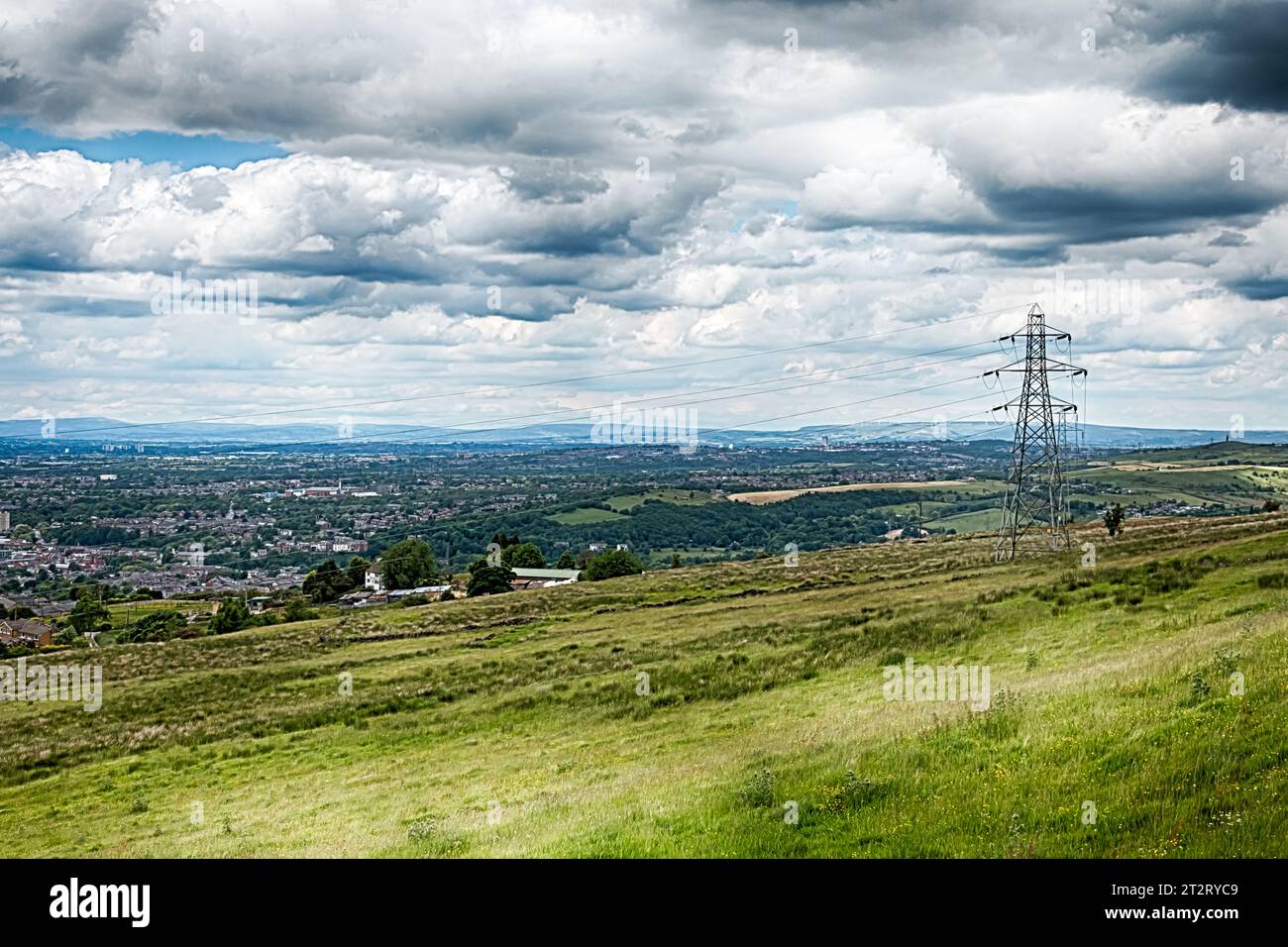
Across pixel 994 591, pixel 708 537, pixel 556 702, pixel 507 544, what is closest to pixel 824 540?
pixel 708 537

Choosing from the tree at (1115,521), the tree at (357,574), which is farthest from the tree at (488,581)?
the tree at (1115,521)

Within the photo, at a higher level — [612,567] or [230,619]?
[612,567]

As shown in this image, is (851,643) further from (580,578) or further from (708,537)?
(708,537)

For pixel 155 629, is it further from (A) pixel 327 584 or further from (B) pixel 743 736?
(B) pixel 743 736

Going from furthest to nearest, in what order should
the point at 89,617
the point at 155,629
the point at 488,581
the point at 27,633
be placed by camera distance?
1. the point at 488,581
2. the point at 89,617
3. the point at 27,633
4. the point at 155,629

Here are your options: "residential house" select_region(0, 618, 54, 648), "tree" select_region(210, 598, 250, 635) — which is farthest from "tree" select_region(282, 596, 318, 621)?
"residential house" select_region(0, 618, 54, 648)

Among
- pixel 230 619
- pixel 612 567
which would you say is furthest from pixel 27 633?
pixel 612 567
